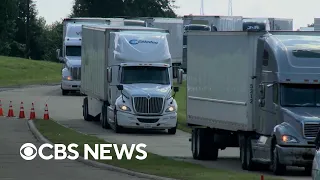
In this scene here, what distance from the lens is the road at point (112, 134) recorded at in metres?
28.6

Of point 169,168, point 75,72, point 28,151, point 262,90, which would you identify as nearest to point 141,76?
point 28,151

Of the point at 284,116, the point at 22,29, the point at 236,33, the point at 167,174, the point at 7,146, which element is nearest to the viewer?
the point at 167,174

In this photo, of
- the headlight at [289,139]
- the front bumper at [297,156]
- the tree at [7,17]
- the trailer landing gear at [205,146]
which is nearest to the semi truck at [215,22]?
the tree at [7,17]

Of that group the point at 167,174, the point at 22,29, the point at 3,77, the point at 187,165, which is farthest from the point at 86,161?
the point at 22,29

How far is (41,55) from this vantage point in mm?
136250

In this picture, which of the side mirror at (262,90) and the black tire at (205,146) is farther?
the black tire at (205,146)

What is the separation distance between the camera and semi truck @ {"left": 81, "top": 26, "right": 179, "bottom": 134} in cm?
3856

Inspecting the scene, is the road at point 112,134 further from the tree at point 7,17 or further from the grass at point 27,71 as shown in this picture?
the tree at point 7,17

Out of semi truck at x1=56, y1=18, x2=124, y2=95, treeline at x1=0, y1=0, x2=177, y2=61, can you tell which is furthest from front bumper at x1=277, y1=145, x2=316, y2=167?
treeline at x1=0, y1=0, x2=177, y2=61

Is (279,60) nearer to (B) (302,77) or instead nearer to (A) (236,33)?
(B) (302,77)

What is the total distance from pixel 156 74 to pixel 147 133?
7.39 feet

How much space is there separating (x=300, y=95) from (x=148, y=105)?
14.7 metres

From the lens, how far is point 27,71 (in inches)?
3831

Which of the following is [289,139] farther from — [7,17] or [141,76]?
[7,17]
